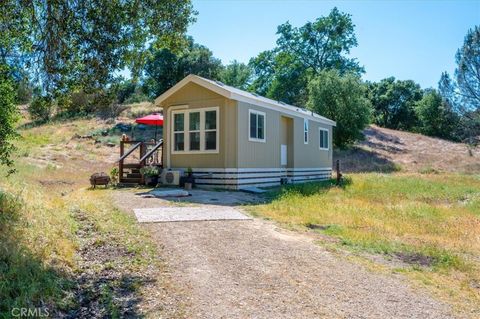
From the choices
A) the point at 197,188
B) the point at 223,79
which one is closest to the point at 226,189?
the point at 197,188

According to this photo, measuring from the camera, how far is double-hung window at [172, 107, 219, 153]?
39.8 ft

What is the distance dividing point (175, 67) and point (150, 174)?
2326 cm

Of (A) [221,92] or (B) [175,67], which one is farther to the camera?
(B) [175,67]

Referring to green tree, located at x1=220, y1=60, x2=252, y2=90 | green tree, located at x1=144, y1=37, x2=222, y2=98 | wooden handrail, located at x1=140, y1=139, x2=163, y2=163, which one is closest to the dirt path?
wooden handrail, located at x1=140, y1=139, x2=163, y2=163

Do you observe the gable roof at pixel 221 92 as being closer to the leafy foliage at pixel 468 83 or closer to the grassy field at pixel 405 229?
the grassy field at pixel 405 229

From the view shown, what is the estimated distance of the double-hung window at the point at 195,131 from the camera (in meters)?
12.1

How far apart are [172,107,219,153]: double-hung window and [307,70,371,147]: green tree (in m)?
15.2

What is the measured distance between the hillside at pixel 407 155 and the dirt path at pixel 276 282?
19.4m

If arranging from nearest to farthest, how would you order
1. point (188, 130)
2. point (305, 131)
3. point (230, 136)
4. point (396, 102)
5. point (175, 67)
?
point (230, 136), point (188, 130), point (305, 131), point (175, 67), point (396, 102)

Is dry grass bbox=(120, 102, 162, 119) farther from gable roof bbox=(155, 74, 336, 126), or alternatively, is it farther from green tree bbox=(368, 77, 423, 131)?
green tree bbox=(368, 77, 423, 131)

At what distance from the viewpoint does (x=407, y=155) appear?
27953 millimetres

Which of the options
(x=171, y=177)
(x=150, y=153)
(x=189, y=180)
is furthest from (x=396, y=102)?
(x=171, y=177)

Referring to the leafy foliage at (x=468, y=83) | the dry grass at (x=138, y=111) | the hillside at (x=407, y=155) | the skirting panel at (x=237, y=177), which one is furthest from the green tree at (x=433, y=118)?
the skirting panel at (x=237, y=177)
